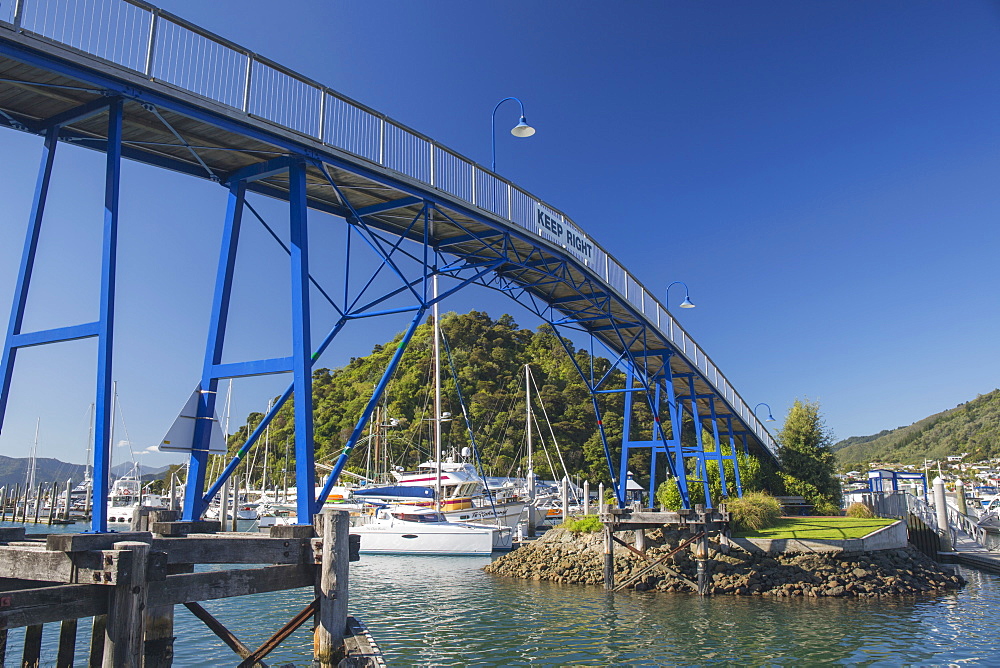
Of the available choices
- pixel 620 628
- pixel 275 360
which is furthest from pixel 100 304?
pixel 620 628

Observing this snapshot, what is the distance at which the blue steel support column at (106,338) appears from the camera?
8086 mm

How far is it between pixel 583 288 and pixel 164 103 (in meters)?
15.0

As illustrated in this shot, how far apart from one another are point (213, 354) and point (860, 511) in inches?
1155

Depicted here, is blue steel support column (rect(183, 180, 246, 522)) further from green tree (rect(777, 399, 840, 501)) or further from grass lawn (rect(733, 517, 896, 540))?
green tree (rect(777, 399, 840, 501))

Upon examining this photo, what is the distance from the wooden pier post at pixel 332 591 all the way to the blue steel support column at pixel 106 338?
2.36 meters

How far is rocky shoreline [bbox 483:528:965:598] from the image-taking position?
20.8 metres

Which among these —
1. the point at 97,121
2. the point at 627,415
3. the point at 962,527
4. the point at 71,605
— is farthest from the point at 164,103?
the point at 962,527

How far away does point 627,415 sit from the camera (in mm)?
26938

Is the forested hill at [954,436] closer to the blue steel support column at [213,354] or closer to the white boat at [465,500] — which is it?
the white boat at [465,500]

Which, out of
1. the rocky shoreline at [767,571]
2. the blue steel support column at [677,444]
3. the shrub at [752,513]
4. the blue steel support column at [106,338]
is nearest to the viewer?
the blue steel support column at [106,338]

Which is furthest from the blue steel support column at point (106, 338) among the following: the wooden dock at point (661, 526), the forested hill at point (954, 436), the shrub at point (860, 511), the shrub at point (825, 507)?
the forested hill at point (954, 436)

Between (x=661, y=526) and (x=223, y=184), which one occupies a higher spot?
(x=223, y=184)

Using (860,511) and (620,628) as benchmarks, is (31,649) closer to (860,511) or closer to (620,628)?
(620,628)

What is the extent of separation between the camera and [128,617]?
635 centimetres
